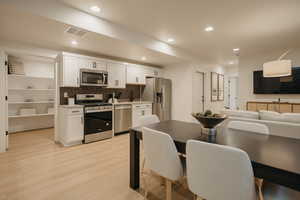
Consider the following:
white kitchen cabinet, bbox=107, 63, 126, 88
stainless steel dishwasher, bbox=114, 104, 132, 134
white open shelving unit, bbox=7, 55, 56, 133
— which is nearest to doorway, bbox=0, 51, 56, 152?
white open shelving unit, bbox=7, 55, 56, 133

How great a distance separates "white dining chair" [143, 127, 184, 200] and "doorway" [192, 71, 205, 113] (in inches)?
168

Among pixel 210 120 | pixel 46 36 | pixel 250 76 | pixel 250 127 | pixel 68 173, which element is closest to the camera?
pixel 210 120

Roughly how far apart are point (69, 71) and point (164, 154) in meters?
3.23

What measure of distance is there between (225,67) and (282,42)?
380 cm

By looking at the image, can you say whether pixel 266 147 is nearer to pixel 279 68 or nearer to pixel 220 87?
pixel 279 68

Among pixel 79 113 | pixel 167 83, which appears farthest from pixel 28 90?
pixel 167 83

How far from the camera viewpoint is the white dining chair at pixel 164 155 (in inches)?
53.1

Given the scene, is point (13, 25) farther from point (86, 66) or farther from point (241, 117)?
point (241, 117)

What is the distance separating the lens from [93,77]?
398 centimetres

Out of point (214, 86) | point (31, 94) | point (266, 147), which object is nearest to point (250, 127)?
point (266, 147)

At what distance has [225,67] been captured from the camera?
7.74 metres

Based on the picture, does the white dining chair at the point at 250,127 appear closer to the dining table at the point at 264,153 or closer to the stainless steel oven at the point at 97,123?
the dining table at the point at 264,153

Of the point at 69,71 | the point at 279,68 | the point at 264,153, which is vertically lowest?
the point at 264,153

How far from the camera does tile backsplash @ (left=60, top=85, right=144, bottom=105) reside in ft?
Answer: 13.1
